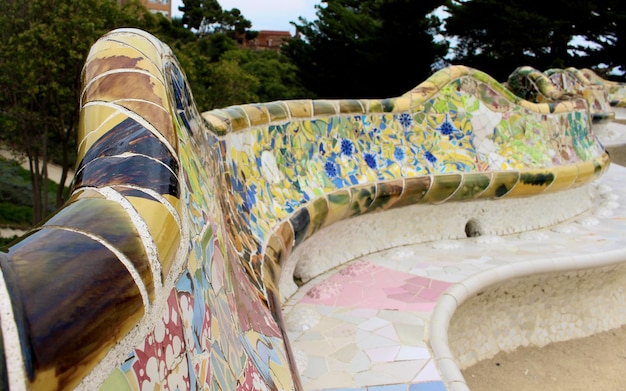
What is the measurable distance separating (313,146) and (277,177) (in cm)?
50

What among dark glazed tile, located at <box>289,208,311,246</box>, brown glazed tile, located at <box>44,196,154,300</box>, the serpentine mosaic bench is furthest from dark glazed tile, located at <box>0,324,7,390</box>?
dark glazed tile, located at <box>289,208,311,246</box>

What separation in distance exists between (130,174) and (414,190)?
2969mm

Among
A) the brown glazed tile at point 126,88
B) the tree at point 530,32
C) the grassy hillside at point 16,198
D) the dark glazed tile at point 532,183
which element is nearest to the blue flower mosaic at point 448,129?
the dark glazed tile at point 532,183

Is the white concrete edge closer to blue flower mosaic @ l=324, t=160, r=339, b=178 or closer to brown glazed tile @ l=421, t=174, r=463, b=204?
brown glazed tile @ l=421, t=174, r=463, b=204

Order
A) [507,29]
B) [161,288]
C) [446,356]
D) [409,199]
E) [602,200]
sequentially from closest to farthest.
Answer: [161,288]
[446,356]
[409,199]
[602,200]
[507,29]

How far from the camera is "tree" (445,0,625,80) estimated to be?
15.6 metres

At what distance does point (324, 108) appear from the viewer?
11.2ft

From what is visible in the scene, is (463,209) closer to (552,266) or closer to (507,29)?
(552,266)

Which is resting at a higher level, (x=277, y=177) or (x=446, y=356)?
(x=277, y=177)

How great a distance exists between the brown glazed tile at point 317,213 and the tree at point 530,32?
549 inches

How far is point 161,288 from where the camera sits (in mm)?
755

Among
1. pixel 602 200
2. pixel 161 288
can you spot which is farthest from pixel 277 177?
pixel 602 200

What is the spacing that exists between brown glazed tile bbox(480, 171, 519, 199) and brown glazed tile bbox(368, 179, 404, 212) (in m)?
0.81

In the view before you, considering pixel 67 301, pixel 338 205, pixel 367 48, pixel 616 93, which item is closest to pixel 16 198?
pixel 367 48
